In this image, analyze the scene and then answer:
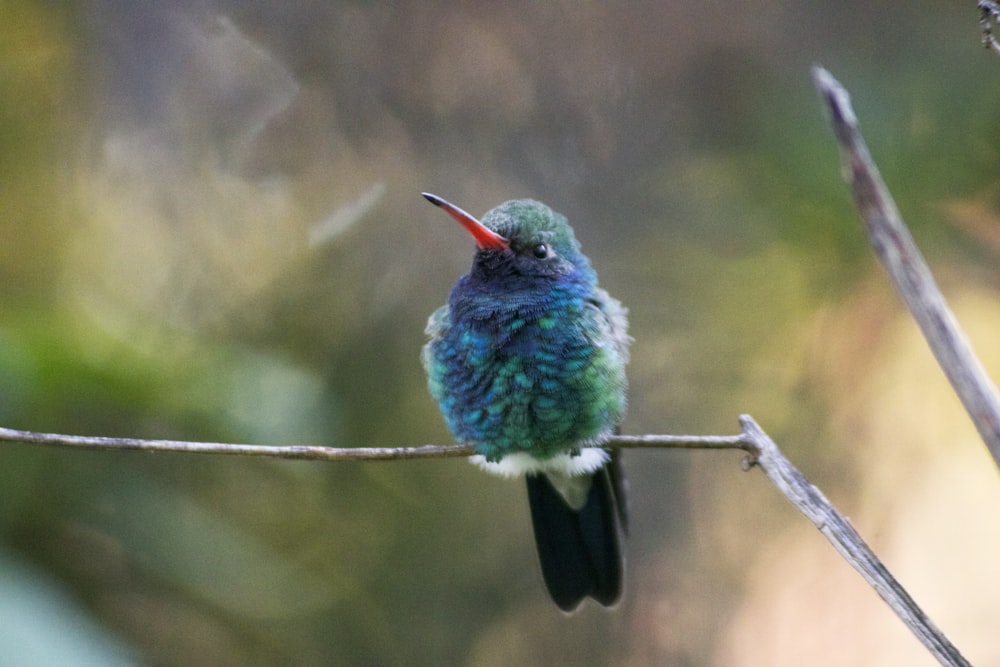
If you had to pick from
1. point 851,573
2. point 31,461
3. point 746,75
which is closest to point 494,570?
point 851,573

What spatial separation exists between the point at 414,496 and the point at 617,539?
1177 mm

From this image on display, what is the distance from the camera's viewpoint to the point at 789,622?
3885mm

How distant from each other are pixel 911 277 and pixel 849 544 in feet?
2.01

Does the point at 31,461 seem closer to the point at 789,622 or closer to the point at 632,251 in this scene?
the point at 632,251

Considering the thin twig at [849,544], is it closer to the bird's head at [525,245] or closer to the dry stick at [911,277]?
the dry stick at [911,277]

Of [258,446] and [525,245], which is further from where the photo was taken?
[525,245]

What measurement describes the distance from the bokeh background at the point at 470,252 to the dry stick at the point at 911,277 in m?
2.55

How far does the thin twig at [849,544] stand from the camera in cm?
129

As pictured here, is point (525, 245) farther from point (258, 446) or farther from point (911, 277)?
point (911, 277)

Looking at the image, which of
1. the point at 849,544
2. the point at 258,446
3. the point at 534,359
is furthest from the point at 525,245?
the point at 849,544

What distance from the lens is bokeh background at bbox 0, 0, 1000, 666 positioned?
11.7 ft

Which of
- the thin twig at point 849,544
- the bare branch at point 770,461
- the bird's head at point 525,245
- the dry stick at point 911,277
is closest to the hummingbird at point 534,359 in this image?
the bird's head at point 525,245

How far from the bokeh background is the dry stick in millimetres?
2555

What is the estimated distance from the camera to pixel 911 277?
96 centimetres
